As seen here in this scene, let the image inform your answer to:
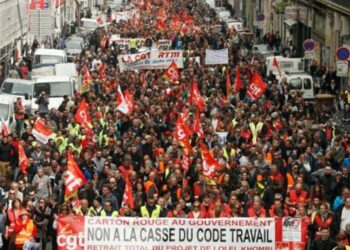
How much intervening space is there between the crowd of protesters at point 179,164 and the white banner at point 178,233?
0.63 m

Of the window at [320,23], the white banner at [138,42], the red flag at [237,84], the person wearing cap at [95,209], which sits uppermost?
the person wearing cap at [95,209]

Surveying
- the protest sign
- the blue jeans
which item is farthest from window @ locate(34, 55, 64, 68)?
the protest sign

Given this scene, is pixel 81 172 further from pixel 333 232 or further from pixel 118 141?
pixel 333 232

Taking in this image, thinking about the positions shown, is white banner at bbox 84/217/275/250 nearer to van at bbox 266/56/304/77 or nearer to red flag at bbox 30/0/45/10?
van at bbox 266/56/304/77

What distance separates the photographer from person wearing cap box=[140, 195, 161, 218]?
20.1 m

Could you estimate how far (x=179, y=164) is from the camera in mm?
23938

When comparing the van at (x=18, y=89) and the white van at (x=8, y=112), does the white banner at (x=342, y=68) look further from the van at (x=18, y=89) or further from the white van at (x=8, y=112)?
the white van at (x=8, y=112)

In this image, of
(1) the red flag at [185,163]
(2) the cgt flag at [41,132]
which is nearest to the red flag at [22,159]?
(2) the cgt flag at [41,132]

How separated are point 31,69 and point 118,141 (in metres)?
23.2

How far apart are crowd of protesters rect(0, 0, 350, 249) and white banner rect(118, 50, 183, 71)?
21.6ft

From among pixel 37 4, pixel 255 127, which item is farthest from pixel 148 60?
pixel 255 127

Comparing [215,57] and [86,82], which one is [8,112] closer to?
[86,82]

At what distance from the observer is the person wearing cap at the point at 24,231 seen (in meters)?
19.6

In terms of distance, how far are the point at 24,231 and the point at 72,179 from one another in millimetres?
2861
